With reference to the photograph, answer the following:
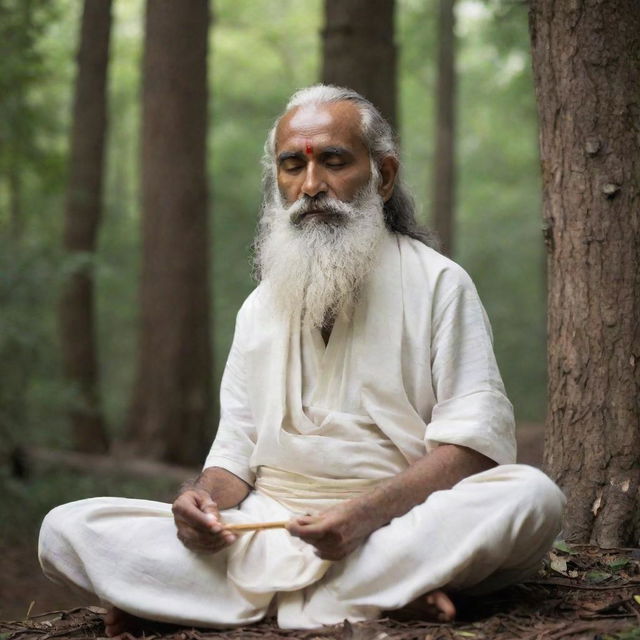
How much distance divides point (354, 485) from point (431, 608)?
1.84ft

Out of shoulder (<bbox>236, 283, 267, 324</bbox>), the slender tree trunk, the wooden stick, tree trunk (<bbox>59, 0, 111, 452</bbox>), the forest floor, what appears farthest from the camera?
the slender tree trunk

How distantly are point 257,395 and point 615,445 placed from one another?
163 centimetres

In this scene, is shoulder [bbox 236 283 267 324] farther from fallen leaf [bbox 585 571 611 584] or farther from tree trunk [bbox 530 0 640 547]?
fallen leaf [bbox 585 571 611 584]

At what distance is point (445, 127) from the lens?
53.0ft

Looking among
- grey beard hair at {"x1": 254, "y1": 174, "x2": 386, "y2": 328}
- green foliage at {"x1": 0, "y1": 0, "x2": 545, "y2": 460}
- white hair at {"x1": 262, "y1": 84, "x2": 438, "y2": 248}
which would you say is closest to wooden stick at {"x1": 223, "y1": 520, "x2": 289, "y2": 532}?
grey beard hair at {"x1": 254, "y1": 174, "x2": 386, "y2": 328}

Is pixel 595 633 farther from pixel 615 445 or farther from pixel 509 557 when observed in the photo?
pixel 615 445

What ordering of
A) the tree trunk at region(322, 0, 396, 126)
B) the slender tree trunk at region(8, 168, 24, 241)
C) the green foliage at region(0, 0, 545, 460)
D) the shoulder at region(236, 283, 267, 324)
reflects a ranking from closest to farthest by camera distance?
the shoulder at region(236, 283, 267, 324) < the tree trunk at region(322, 0, 396, 126) < the slender tree trunk at region(8, 168, 24, 241) < the green foliage at region(0, 0, 545, 460)

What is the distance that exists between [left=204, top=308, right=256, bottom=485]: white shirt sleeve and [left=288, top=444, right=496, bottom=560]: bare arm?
0.75 m

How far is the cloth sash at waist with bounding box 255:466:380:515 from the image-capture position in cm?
387

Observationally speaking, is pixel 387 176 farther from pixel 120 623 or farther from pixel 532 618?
pixel 120 623

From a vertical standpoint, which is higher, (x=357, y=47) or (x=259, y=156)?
(x=259, y=156)

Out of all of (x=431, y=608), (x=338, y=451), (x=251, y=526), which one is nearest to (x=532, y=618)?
(x=431, y=608)

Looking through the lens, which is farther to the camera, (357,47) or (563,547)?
(357,47)

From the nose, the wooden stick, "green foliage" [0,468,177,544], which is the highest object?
the nose
